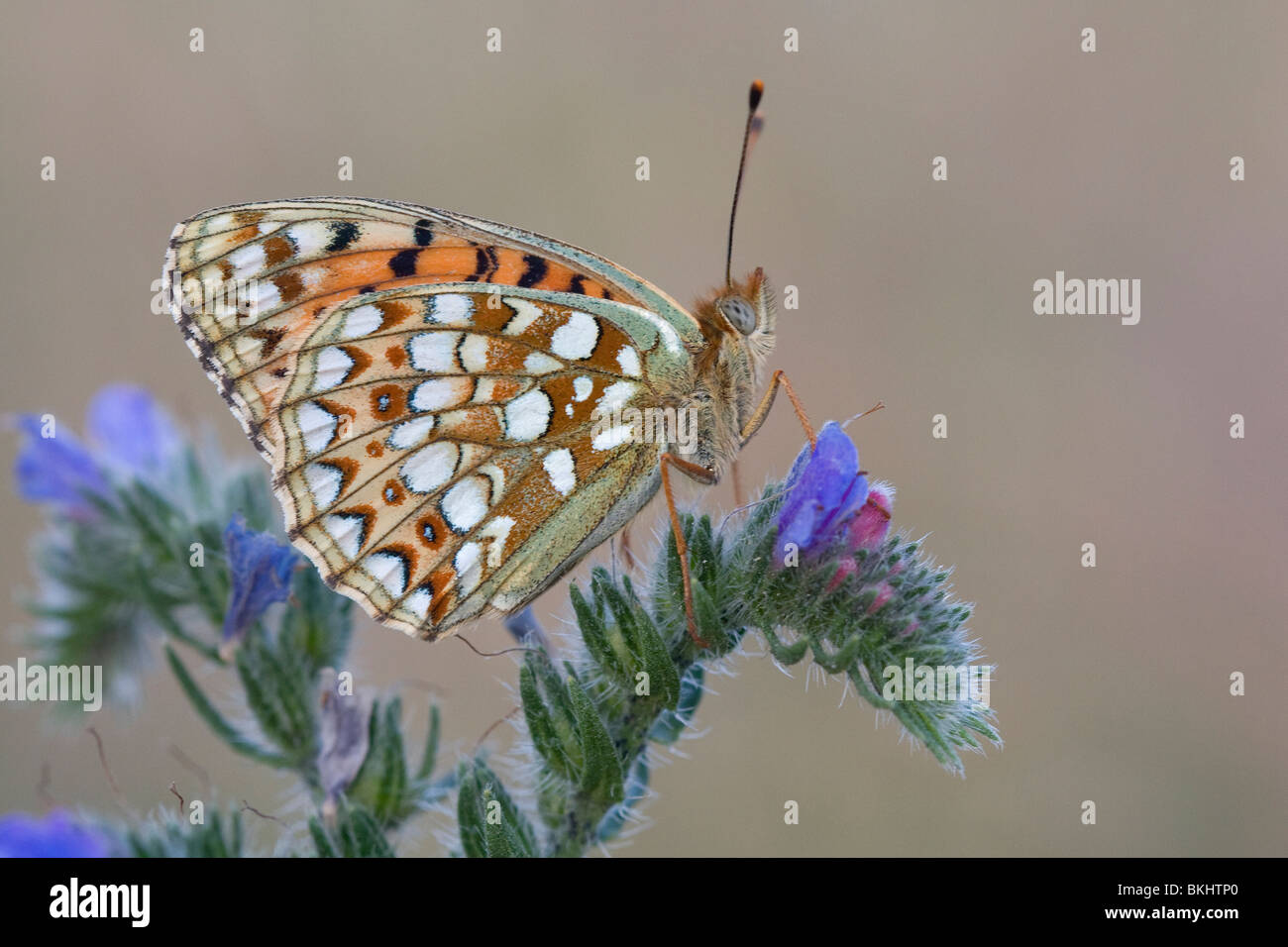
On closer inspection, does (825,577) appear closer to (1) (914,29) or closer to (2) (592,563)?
(2) (592,563)

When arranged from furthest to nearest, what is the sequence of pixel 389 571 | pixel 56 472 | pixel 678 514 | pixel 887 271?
pixel 887 271, pixel 56 472, pixel 389 571, pixel 678 514

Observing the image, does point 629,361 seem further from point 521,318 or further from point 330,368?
point 330,368

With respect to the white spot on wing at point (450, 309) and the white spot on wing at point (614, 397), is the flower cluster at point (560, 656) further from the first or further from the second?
the white spot on wing at point (450, 309)

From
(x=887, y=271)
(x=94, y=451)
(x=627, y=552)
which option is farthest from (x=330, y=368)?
(x=887, y=271)

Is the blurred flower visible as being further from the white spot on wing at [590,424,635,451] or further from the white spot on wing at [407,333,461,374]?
the white spot on wing at [590,424,635,451]

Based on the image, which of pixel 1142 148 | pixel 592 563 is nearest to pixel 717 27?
pixel 1142 148

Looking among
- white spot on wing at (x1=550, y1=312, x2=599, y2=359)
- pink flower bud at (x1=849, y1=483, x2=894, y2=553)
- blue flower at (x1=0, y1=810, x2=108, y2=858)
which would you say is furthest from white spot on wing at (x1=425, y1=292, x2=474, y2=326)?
blue flower at (x1=0, y1=810, x2=108, y2=858)
